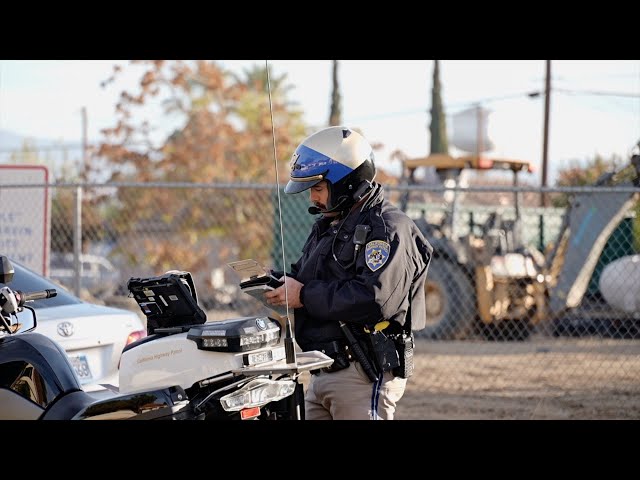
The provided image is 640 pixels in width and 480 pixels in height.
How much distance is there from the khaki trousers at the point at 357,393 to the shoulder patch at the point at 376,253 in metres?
0.48

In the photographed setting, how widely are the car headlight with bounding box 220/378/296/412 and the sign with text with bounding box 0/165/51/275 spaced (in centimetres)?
653

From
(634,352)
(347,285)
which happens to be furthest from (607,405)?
(347,285)

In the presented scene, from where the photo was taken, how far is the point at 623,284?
499 inches

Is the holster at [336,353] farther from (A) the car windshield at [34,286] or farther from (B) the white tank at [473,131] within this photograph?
(B) the white tank at [473,131]

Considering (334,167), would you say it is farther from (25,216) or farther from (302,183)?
(25,216)

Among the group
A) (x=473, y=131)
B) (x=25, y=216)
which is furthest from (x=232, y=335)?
(x=473, y=131)

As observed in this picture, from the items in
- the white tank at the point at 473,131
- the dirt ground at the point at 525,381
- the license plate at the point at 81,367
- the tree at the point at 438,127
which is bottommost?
the dirt ground at the point at 525,381

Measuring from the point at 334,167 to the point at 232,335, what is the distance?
3.42 ft

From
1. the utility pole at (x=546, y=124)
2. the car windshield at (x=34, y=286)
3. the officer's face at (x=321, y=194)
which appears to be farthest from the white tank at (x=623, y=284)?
the utility pole at (x=546, y=124)

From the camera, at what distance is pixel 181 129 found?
23.2 meters

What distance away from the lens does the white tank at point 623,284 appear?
12.7 meters

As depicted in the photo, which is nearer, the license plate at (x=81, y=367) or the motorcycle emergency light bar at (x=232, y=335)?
the motorcycle emergency light bar at (x=232, y=335)
